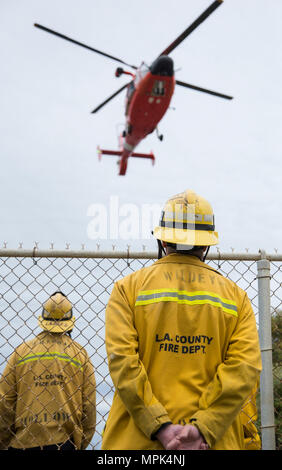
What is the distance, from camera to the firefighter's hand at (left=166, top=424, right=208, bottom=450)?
7.16 feet

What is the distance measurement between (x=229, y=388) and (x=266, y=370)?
82cm

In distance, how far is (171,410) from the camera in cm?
232

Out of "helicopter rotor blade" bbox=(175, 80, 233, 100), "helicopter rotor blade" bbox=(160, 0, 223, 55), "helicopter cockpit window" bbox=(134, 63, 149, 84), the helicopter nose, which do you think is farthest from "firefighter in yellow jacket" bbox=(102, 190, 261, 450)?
"helicopter rotor blade" bbox=(175, 80, 233, 100)

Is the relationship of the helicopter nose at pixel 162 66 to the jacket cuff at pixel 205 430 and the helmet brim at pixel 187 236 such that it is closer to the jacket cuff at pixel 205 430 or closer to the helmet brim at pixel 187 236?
the helmet brim at pixel 187 236

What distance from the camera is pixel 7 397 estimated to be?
4.45 metres

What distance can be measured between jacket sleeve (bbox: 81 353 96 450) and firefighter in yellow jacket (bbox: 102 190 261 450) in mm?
2088

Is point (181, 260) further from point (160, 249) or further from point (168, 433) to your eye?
point (168, 433)

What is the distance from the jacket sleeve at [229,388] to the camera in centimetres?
226

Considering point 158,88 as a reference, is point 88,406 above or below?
below

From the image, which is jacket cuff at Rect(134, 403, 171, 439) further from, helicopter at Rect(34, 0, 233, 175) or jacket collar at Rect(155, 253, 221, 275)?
helicopter at Rect(34, 0, 233, 175)

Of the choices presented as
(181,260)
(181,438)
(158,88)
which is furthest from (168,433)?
(158,88)
